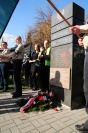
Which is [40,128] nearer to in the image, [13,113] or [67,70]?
[13,113]

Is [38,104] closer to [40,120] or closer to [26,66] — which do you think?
[40,120]

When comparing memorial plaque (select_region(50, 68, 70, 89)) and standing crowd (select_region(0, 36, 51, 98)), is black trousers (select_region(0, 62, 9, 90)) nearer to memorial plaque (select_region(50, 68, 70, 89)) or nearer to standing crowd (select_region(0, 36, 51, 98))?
standing crowd (select_region(0, 36, 51, 98))

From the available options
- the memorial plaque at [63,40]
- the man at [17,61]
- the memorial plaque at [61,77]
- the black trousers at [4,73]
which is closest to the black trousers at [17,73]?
the man at [17,61]

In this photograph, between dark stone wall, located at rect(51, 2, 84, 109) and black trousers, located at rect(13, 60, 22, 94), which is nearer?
dark stone wall, located at rect(51, 2, 84, 109)

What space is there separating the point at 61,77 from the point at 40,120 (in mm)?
1602

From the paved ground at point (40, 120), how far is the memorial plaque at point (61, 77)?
61cm

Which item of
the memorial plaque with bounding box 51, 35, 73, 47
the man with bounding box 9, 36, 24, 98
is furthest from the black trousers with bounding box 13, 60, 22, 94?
the memorial plaque with bounding box 51, 35, 73, 47

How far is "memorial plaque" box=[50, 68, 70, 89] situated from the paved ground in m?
0.61

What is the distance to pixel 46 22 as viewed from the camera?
3094 centimetres

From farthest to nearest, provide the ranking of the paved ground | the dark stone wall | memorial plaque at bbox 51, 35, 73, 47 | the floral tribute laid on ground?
memorial plaque at bbox 51, 35, 73, 47 → the dark stone wall → the floral tribute laid on ground → the paved ground

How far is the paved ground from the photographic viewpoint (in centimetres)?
371

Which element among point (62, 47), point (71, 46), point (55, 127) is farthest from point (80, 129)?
point (62, 47)

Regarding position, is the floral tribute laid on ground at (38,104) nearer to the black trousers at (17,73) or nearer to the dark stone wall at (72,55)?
the dark stone wall at (72,55)

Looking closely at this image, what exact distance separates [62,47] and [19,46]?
150cm
